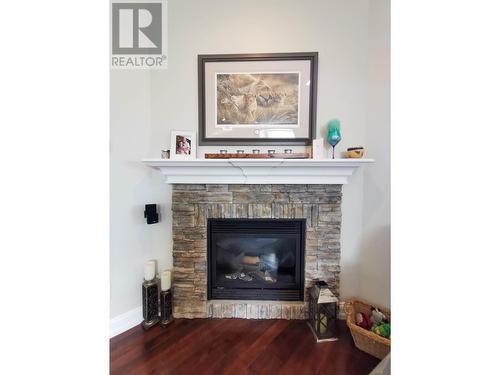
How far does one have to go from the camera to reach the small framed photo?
1.45 m

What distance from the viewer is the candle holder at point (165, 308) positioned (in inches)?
55.6

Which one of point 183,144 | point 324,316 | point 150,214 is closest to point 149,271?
point 150,214

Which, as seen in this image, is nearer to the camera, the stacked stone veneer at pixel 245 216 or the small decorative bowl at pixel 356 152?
the small decorative bowl at pixel 356 152

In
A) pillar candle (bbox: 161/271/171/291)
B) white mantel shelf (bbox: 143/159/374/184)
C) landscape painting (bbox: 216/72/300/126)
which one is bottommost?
pillar candle (bbox: 161/271/171/291)

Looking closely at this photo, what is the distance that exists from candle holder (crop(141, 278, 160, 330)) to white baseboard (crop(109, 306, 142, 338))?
2.1 inches

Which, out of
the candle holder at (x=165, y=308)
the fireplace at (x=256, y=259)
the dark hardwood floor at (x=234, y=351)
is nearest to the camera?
the dark hardwood floor at (x=234, y=351)

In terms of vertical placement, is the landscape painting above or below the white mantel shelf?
above

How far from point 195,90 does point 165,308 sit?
1.71 meters

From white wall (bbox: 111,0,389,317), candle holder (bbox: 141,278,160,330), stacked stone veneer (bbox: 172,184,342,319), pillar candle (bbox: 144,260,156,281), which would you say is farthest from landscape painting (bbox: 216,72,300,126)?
candle holder (bbox: 141,278,160,330)

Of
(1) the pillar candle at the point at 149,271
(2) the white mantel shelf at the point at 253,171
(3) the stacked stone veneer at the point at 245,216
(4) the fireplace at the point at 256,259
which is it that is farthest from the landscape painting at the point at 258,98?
(1) the pillar candle at the point at 149,271

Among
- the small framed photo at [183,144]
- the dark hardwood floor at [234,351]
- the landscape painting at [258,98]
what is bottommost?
the dark hardwood floor at [234,351]

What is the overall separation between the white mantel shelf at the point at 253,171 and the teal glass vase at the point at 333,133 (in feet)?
0.53

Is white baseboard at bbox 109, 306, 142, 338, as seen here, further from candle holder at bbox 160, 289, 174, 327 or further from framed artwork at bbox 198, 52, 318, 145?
framed artwork at bbox 198, 52, 318, 145

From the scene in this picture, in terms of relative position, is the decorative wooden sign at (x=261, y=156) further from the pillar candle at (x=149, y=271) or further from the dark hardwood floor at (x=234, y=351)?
the dark hardwood floor at (x=234, y=351)
